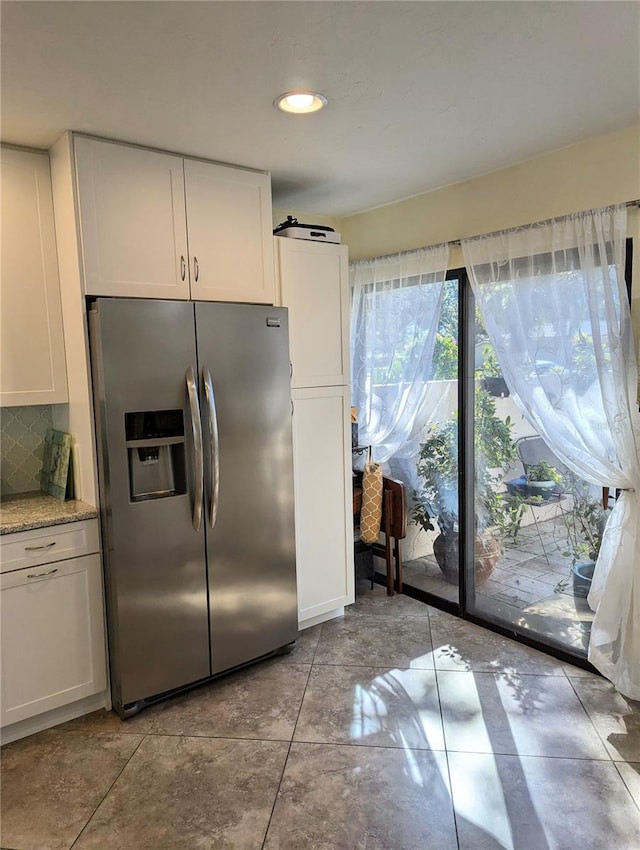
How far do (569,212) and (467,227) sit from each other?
59 centimetres

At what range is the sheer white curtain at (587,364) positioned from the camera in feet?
8.21

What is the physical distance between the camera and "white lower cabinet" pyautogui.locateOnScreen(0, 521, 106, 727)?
2.31m

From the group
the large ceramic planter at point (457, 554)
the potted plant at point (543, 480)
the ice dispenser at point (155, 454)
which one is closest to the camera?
the ice dispenser at point (155, 454)

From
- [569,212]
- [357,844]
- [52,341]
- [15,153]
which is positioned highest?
[15,153]

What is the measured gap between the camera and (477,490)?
331cm

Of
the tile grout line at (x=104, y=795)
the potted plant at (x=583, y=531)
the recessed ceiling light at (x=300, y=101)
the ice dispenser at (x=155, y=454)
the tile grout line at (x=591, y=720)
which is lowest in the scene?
the tile grout line at (x=104, y=795)

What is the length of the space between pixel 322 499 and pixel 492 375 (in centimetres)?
115

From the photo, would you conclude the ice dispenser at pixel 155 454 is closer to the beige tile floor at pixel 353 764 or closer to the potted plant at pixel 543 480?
the beige tile floor at pixel 353 764

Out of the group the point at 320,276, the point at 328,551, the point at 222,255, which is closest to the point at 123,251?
the point at 222,255

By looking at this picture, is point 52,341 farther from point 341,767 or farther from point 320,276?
point 341,767

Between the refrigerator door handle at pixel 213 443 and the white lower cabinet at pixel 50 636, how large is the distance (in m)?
0.54

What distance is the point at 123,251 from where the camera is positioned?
2455mm

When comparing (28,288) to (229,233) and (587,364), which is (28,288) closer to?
(229,233)

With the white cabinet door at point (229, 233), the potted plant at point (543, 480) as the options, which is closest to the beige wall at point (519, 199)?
the potted plant at point (543, 480)
